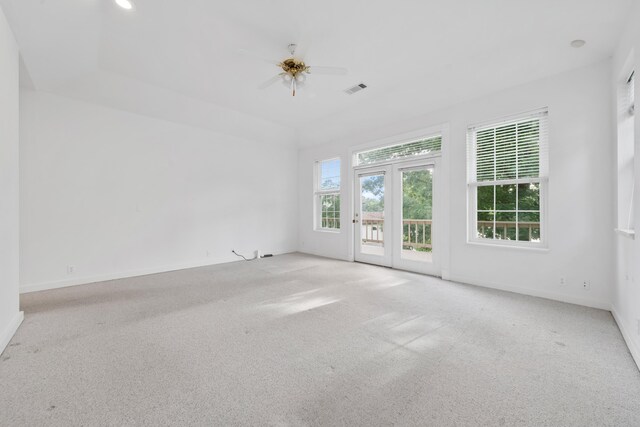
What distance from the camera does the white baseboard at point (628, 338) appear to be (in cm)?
190

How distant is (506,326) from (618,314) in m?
1.12

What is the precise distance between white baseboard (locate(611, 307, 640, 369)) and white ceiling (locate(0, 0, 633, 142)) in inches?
106

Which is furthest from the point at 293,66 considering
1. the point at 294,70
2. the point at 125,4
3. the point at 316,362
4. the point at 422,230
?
the point at 422,230

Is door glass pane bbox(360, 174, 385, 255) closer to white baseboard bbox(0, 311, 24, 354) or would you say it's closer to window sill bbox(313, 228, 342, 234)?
window sill bbox(313, 228, 342, 234)

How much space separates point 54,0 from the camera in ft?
7.50

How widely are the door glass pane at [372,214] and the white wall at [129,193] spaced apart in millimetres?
2188

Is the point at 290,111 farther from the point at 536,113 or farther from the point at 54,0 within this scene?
the point at 536,113

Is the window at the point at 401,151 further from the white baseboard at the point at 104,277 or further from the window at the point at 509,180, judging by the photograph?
the white baseboard at the point at 104,277

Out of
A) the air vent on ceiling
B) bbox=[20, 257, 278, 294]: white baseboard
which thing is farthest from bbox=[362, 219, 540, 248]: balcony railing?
bbox=[20, 257, 278, 294]: white baseboard

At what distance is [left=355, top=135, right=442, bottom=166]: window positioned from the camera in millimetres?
4391

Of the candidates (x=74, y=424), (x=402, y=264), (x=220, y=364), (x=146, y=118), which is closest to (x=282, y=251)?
(x=402, y=264)

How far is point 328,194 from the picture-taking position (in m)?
6.29

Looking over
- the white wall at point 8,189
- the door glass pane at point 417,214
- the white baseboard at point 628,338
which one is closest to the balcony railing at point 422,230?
the door glass pane at point 417,214

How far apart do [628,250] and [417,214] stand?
250cm
